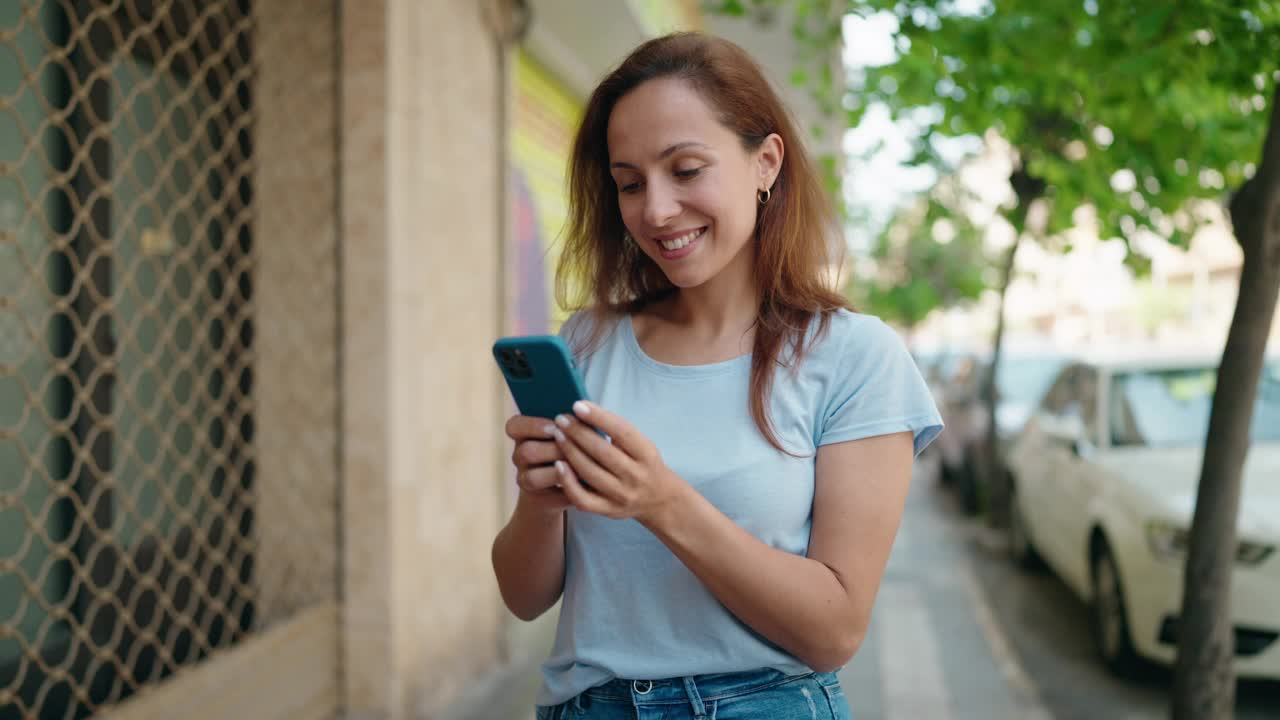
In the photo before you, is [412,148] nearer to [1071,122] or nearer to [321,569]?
[321,569]

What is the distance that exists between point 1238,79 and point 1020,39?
79cm

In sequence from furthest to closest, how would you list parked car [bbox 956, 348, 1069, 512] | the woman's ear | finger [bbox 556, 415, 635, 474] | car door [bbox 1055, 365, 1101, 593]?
parked car [bbox 956, 348, 1069, 512] < car door [bbox 1055, 365, 1101, 593] < the woman's ear < finger [bbox 556, 415, 635, 474]

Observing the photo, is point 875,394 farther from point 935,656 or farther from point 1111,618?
point 935,656

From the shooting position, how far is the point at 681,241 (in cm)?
173

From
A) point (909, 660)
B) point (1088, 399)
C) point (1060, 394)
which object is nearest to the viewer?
point (909, 660)

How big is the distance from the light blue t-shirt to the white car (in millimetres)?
3680

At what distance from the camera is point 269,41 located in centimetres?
425

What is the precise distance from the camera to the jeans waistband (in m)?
1.61

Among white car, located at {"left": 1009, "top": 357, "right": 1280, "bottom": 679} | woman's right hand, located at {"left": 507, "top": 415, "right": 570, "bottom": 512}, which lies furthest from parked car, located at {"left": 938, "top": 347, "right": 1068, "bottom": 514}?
woman's right hand, located at {"left": 507, "top": 415, "right": 570, "bottom": 512}

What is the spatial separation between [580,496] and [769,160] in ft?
2.54

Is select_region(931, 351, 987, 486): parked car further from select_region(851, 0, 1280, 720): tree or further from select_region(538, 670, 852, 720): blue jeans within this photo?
select_region(538, 670, 852, 720): blue jeans

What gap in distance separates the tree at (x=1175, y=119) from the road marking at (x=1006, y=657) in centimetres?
198

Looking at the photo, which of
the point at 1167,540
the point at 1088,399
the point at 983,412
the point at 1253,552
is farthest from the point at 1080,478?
the point at 983,412

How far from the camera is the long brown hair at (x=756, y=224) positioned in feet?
5.68
